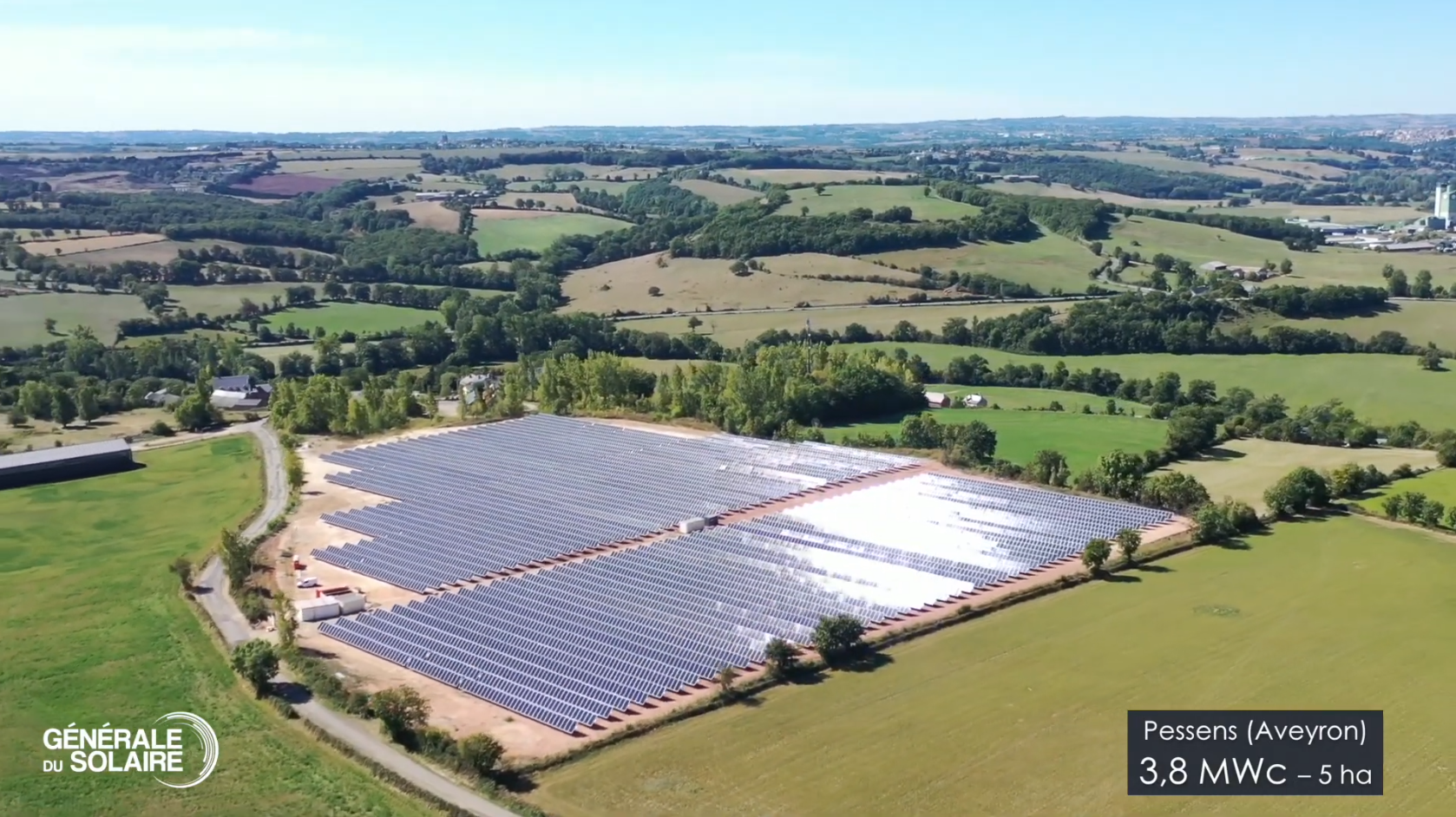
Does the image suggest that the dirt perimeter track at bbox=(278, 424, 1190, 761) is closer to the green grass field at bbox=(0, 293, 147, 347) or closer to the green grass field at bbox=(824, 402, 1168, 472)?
the green grass field at bbox=(824, 402, 1168, 472)

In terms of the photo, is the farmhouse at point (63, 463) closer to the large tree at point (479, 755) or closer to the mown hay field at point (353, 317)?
the mown hay field at point (353, 317)

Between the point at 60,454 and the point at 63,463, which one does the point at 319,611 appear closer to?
the point at 63,463

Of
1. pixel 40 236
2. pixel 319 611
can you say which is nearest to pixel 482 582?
pixel 319 611

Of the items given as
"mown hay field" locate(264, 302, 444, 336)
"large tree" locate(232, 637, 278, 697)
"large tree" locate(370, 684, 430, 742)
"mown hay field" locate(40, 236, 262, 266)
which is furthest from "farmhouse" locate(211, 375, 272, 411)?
"large tree" locate(370, 684, 430, 742)

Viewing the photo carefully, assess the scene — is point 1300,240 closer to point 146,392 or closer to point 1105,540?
point 1105,540

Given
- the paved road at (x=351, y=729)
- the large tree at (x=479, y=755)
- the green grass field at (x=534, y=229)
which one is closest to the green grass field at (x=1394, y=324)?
the paved road at (x=351, y=729)

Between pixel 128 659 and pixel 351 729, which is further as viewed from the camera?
pixel 128 659
